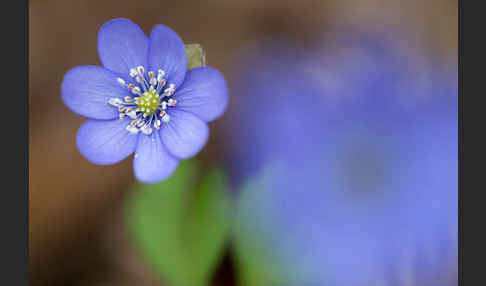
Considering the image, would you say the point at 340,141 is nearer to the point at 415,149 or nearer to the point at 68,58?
the point at 415,149

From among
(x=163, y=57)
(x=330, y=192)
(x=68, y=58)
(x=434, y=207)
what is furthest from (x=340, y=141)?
(x=68, y=58)

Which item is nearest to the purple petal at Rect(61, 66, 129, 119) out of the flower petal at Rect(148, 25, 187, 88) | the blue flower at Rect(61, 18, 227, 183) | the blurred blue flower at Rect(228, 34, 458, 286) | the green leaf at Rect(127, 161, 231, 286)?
the blue flower at Rect(61, 18, 227, 183)

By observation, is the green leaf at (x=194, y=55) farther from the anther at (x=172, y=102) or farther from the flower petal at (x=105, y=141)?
the flower petal at (x=105, y=141)

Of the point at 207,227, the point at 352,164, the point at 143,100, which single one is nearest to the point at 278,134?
the point at 352,164

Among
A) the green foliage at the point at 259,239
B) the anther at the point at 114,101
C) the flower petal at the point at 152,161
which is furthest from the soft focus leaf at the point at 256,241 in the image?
the anther at the point at 114,101

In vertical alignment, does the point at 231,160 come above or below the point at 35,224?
above

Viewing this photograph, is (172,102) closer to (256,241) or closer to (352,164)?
(256,241)

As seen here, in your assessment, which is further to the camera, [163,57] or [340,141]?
[340,141]
